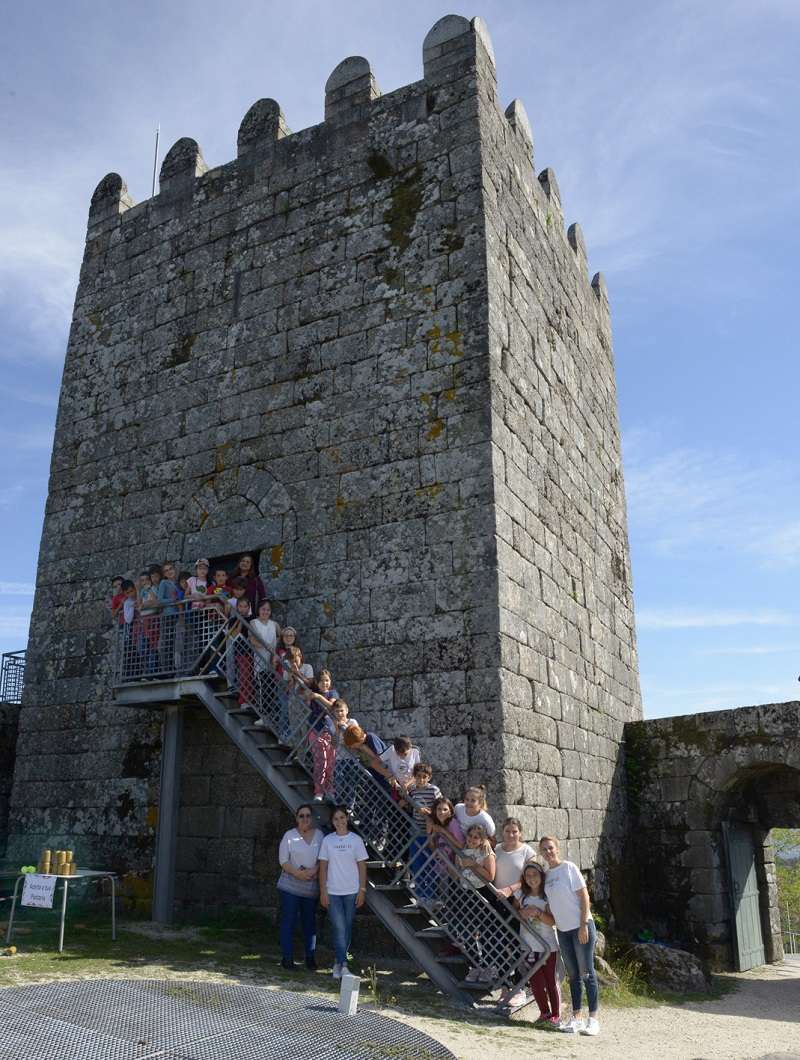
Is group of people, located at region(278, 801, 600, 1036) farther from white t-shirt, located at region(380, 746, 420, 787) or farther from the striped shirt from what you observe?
white t-shirt, located at region(380, 746, 420, 787)

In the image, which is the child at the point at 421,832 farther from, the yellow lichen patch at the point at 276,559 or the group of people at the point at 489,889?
the yellow lichen patch at the point at 276,559

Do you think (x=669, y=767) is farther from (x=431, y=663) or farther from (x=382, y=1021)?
(x=382, y=1021)

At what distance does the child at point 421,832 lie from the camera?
5.98 meters

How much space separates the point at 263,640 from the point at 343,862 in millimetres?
1827

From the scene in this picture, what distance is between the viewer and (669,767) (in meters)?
9.88

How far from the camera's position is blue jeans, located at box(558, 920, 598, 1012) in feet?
18.5

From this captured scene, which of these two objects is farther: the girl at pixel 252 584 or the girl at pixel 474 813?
the girl at pixel 252 584

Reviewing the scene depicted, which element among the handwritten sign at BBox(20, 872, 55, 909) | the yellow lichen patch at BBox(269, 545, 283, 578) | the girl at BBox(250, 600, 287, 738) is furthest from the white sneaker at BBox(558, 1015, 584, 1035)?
the yellow lichen patch at BBox(269, 545, 283, 578)

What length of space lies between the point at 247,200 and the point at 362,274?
6.49 feet

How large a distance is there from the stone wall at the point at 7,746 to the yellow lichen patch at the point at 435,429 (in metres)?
5.74

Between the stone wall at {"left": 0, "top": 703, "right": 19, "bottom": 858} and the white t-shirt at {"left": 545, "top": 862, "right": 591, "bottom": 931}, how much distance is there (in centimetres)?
648

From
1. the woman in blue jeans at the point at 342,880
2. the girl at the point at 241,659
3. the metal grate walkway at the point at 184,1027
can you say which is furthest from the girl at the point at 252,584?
the metal grate walkway at the point at 184,1027

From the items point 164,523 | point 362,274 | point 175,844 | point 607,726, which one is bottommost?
point 175,844

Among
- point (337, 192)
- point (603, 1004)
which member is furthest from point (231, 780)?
point (337, 192)
